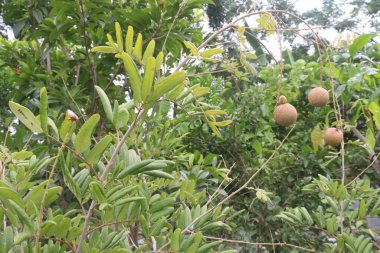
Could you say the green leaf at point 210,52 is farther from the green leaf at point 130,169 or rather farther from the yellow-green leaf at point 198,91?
A: the green leaf at point 130,169

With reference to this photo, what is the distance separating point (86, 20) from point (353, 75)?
131cm

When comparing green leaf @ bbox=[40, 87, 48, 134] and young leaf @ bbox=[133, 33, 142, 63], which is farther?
young leaf @ bbox=[133, 33, 142, 63]

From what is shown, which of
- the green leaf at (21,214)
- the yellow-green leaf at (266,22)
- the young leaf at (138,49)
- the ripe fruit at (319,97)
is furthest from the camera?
the ripe fruit at (319,97)

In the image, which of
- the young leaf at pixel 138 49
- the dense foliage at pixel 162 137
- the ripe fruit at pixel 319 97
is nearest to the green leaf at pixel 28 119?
the dense foliage at pixel 162 137

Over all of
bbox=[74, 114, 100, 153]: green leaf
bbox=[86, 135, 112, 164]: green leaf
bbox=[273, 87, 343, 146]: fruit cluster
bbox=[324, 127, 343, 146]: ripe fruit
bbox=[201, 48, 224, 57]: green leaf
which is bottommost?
bbox=[324, 127, 343, 146]: ripe fruit

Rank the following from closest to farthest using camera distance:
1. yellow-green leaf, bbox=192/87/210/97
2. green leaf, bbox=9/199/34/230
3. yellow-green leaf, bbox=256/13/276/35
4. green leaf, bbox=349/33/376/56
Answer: green leaf, bbox=9/199/34/230 → yellow-green leaf, bbox=192/87/210/97 → yellow-green leaf, bbox=256/13/276/35 → green leaf, bbox=349/33/376/56

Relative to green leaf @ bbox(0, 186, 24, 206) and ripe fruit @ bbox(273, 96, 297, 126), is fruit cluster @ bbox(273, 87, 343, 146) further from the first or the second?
green leaf @ bbox(0, 186, 24, 206)

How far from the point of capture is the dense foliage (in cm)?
71

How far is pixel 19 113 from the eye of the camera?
2.21ft

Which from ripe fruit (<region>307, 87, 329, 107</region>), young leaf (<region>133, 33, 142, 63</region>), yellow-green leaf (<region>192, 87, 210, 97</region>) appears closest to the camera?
young leaf (<region>133, 33, 142, 63</region>)

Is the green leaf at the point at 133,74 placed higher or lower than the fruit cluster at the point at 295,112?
higher

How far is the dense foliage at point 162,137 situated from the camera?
71 centimetres

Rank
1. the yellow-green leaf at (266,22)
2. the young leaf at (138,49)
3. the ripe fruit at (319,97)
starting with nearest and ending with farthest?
1. the young leaf at (138,49)
2. the yellow-green leaf at (266,22)
3. the ripe fruit at (319,97)

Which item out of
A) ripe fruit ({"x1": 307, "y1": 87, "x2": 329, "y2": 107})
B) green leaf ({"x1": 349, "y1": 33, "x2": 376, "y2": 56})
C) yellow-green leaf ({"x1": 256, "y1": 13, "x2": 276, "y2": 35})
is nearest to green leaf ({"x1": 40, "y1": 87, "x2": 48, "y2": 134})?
yellow-green leaf ({"x1": 256, "y1": 13, "x2": 276, "y2": 35})
